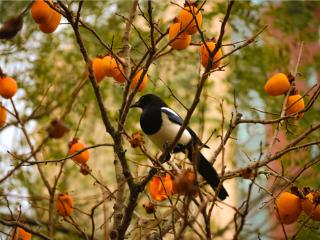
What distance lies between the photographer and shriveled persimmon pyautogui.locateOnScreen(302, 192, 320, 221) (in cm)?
206

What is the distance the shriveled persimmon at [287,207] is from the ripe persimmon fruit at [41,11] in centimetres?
109

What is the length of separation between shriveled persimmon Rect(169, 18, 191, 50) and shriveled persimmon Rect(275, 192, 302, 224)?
0.70 m

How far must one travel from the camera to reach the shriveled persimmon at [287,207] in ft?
6.86

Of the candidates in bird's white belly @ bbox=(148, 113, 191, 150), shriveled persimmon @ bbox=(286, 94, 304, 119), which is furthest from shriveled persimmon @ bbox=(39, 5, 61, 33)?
bird's white belly @ bbox=(148, 113, 191, 150)

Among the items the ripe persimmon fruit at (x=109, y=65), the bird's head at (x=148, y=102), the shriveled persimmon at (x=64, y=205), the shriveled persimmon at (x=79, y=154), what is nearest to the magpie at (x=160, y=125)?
the bird's head at (x=148, y=102)

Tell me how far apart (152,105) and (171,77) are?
7.16ft

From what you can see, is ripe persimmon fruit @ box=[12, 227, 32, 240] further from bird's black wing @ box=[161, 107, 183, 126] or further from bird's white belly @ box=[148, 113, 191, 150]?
bird's black wing @ box=[161, 107, 183, 126]

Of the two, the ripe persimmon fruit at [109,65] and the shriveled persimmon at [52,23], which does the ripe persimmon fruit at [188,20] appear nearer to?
the ripe persimmon fruit at [109,65]

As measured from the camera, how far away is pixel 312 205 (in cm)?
208

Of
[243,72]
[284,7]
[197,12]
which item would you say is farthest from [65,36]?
[197,12]

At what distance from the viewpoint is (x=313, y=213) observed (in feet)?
6.78

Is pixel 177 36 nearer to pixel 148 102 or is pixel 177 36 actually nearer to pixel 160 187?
pixel 160 187

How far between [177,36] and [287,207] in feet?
2.47

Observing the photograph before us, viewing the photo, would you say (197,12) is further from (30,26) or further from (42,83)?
(30,26)
